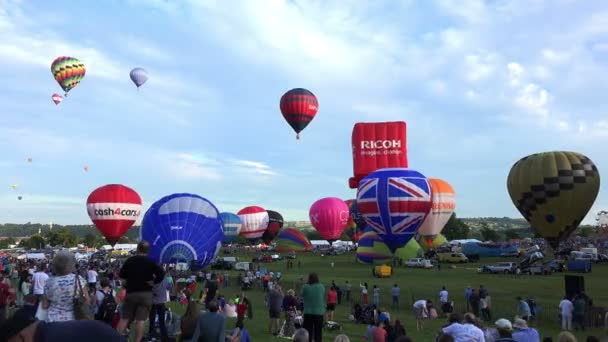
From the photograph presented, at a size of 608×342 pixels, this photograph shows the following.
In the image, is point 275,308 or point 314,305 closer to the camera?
point 314,305

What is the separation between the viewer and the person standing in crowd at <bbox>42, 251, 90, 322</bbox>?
6.05 m

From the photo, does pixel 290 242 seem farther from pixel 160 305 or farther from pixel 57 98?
pixel 160 305

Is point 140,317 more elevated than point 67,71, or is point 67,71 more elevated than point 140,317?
point 67,71

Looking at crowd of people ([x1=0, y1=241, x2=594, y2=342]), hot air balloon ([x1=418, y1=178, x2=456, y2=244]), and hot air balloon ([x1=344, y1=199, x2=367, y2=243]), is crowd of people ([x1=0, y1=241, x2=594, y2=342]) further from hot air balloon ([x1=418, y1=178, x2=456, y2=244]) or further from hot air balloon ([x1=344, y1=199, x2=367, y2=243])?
hot air balloon ([x1=344, y1=199, x2=367, y2=243])

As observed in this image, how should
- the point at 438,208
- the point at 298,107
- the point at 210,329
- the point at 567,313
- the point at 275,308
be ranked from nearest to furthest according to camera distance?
1. the point at 210,329
2. the point at 275,308
3. the point at 567,313
4. the point at 298,107
5. the point at 438,208

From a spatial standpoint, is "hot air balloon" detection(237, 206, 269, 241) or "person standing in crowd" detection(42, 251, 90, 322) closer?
"person standing in crowd" detection(42, 251, 90, 322)

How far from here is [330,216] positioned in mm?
70000

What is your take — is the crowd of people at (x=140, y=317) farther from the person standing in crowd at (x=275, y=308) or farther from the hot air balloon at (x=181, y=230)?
the hot air balloon at (x=181, y=230)

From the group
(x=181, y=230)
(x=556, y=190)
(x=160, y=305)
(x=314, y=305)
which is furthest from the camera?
(x=556, y=190)

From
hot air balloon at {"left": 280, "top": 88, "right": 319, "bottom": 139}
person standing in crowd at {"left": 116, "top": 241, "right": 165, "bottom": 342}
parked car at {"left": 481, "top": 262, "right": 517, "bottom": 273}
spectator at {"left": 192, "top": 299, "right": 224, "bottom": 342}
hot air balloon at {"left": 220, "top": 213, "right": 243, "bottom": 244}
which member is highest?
hot air balloon at {"left": 280, "top": 88, "right": 319, "bottom": 139}

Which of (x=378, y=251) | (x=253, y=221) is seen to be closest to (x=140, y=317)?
(x=378, y=251)

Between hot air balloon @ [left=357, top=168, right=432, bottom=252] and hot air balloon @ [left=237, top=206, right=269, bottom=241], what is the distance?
154 feet

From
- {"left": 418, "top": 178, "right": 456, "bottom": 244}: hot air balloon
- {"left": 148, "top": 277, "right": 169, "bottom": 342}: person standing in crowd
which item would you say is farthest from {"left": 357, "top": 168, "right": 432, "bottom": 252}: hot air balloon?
{"left": 148, "top": 277, "right": 169, "bottom": 342}: person standing in crowd

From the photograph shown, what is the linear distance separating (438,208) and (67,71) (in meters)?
37.1
